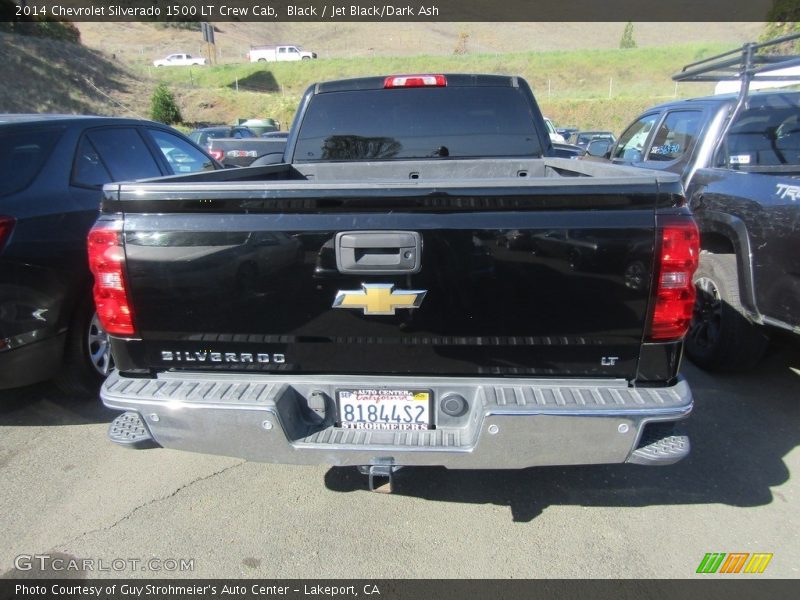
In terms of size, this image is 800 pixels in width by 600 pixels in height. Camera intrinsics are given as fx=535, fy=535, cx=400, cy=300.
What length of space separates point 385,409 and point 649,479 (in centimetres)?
171

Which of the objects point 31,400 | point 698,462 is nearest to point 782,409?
point 698,462

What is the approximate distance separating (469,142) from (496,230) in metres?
2.06

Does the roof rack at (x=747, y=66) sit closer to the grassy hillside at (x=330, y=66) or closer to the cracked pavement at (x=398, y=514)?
the cracked pavement at (x=398, y=514)

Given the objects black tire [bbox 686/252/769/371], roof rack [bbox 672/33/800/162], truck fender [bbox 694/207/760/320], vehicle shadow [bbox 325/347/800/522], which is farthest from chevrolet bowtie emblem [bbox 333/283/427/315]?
roof rack [bbox 672/33/800/162]

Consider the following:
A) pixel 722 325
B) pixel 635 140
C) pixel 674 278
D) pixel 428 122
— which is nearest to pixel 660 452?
pixel 674 278

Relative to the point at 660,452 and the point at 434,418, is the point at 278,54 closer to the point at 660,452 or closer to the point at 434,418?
the point at 434,418

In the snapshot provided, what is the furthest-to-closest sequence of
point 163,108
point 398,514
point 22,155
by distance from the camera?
point 163,108
point 22,155
point 398,514

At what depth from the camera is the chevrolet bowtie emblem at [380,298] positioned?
2.12 metres

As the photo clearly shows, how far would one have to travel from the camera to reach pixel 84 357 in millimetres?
3705

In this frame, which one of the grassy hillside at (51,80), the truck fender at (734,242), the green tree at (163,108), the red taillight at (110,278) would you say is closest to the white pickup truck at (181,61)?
the grassy hillside at (51,80)

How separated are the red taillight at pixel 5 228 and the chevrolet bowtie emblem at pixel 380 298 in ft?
7.44

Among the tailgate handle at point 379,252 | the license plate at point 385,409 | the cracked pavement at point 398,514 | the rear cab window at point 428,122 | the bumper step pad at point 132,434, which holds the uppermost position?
the rear cab window at point 428,122

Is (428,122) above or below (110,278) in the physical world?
above

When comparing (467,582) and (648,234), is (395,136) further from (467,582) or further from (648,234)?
(467,582)
